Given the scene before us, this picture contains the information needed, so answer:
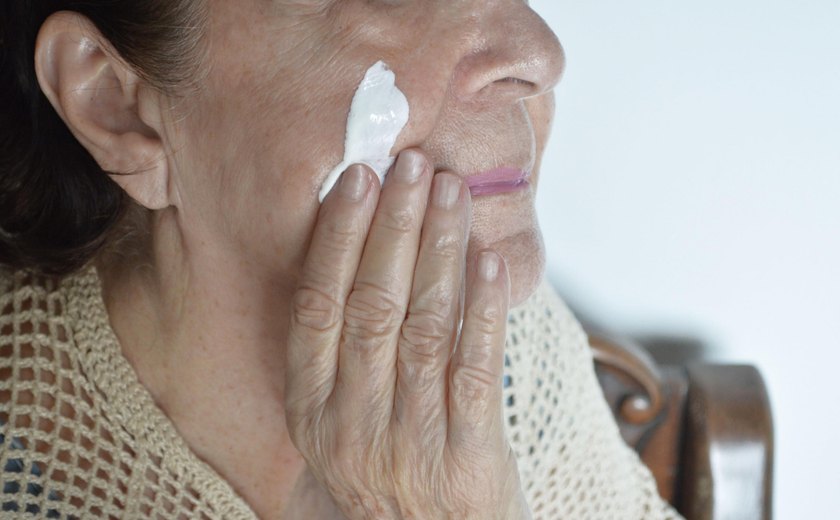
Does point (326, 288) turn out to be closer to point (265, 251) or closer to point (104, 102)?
point (265, 251)

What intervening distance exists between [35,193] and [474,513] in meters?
0.58

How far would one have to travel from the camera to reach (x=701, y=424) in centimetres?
141

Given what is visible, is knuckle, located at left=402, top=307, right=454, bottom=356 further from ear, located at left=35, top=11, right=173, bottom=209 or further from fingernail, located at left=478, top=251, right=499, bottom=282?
ear, located at left=35, top=11, right=173, bottom=209

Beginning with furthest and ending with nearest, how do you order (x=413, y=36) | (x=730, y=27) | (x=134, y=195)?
1. (x=730, y=27)
2. (x=134, y=195)
3. (x=413, y=36)

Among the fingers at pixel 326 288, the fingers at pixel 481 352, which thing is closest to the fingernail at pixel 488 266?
the fingers at pixel 481 352

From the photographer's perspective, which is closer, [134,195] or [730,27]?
[134,195]

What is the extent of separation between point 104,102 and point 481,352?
0.44 metres

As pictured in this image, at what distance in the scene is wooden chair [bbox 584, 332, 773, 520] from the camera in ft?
4.61

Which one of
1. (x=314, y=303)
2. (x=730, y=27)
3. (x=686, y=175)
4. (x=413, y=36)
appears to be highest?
(x=730, y=27)

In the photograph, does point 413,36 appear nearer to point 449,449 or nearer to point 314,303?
point 314,303

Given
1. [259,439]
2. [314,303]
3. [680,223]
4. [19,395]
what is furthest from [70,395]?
[680,223]

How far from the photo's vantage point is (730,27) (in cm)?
146

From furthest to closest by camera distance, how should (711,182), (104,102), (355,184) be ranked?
(711,182), (104,102), (355,184)

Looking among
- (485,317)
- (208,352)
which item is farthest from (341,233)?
(208,352)
